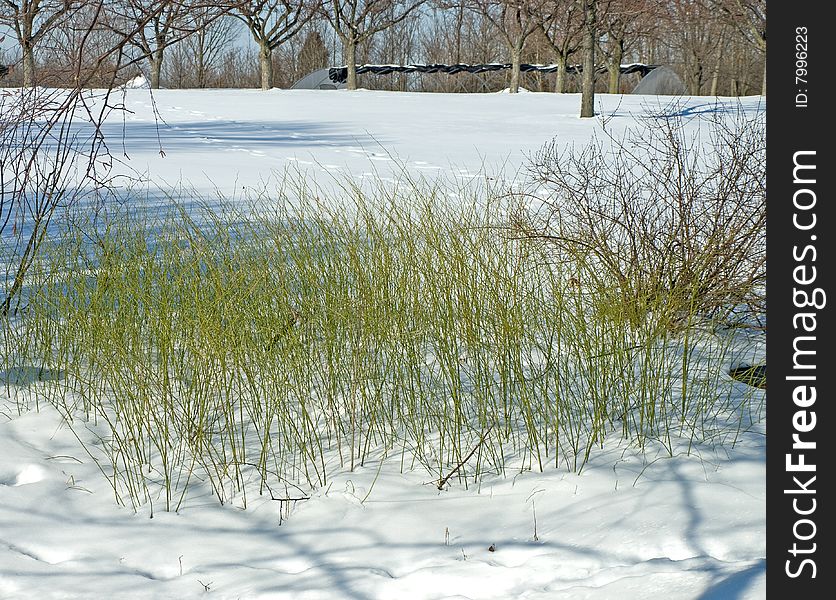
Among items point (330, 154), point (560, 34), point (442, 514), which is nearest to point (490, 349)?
point (442, 514)

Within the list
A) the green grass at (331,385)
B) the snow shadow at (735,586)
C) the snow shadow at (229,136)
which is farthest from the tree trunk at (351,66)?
the snow shadow at (735,586)

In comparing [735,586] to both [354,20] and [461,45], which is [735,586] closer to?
[354,20]

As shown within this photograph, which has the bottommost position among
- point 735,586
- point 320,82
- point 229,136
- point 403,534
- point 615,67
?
point 403,534

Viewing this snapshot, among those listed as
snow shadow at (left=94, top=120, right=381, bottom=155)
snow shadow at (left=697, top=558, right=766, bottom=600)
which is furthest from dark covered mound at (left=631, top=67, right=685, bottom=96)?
snow shadow at (left=697, top=558, right=766, bottom=600)

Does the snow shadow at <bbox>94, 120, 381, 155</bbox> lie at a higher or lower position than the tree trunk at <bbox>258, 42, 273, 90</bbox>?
lower

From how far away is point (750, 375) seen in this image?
3.40 metres

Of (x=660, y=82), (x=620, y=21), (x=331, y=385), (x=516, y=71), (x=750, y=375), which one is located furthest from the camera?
(x=660, y=82)

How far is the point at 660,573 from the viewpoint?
5.98 feet

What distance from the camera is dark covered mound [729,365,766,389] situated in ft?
10.5

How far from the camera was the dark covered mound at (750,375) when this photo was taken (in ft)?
10.5

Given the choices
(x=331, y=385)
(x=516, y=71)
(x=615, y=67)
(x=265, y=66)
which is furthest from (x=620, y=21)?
(x=331, y=385)

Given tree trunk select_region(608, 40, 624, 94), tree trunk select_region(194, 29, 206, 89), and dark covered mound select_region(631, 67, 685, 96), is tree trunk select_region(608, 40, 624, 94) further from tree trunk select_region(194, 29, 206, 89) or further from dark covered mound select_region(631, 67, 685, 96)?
tree trunk select_region(194, 29, 206, 89)

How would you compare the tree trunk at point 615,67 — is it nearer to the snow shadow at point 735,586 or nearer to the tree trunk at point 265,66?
the tree trunk at point 265,66

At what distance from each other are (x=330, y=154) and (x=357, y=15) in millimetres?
17609
